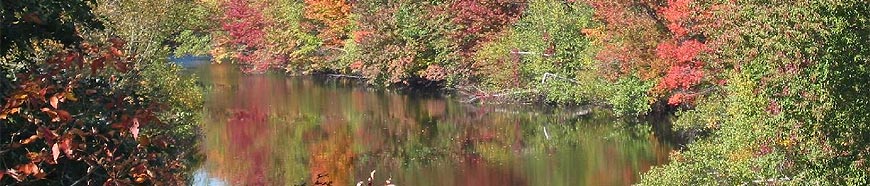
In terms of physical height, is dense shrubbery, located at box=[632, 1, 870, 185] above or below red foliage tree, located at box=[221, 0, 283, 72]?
below

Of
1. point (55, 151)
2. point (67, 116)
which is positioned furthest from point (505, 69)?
point (55, 151)

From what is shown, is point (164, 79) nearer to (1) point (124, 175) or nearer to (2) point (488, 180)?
(2) point (488, 180)

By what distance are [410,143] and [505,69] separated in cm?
866

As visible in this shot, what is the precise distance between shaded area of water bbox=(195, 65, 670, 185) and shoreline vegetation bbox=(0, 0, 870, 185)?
1064mm

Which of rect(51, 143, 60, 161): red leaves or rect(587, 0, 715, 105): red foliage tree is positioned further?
rect(587, 0, 715, 105): red foliage tree

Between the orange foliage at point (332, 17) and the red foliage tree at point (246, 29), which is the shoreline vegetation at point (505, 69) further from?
the red foliage tree at point (246, 29)

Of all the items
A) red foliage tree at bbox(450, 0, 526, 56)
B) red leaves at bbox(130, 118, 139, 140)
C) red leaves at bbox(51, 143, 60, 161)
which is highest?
red foliage tree at bbox(450, 0, 526, 56)

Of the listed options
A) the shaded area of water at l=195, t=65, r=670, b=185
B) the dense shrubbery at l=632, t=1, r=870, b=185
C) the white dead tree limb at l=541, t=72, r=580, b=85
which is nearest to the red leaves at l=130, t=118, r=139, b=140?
the dense shrubbery at l=632, t=1, r=870, b=185

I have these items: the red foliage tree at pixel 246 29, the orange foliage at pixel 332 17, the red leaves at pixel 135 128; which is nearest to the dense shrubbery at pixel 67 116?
the red leaves at pixel 135 128

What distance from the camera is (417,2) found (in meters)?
41.1

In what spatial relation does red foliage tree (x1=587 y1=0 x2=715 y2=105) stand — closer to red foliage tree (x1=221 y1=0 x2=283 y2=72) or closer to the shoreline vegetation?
the shoreline vegetation

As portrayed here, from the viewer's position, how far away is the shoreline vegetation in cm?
590

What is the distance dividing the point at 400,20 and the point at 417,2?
3.03 feet

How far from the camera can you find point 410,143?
1129 inches
